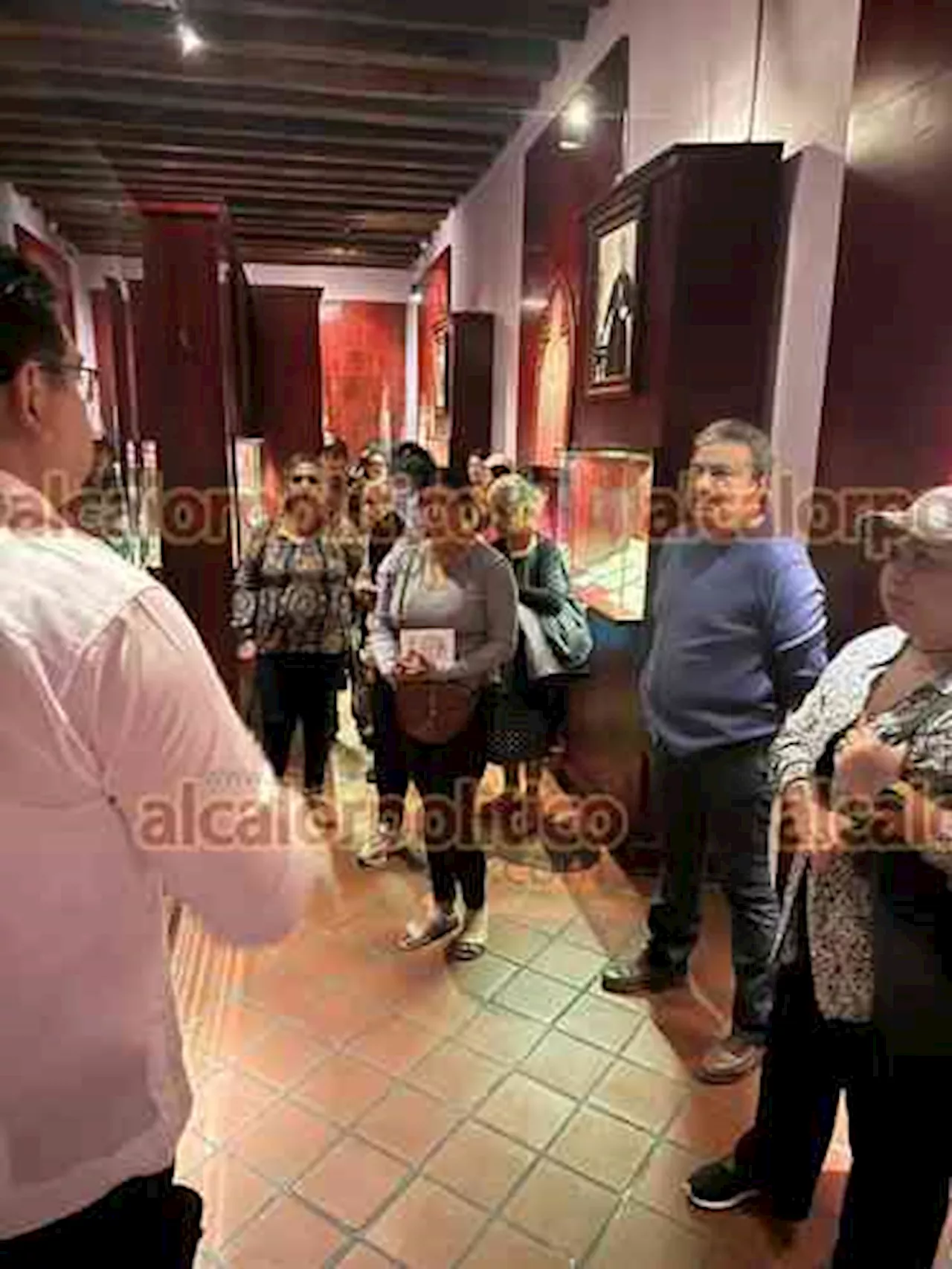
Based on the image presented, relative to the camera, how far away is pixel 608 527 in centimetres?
310

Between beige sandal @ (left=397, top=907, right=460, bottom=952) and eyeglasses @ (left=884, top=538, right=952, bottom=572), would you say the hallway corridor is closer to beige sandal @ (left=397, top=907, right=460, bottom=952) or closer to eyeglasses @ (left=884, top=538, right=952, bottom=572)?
beige sandal @ (left=397, top=907, right=460, bottom=952)

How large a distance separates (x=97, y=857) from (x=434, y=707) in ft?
5.24

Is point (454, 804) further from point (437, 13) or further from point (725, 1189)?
point (437, 13)

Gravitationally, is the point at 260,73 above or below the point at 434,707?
above

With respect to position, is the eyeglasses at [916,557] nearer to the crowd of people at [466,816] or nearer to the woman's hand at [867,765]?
the crowd of people at [466,816]

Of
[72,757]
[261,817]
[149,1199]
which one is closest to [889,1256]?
[149,1199]

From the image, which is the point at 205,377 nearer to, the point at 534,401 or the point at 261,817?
the point at 534,401

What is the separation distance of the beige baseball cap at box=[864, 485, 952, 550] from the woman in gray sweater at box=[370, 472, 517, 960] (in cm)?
131

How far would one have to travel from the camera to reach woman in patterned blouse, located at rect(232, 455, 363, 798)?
314cm

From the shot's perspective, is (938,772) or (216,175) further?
(216,175)

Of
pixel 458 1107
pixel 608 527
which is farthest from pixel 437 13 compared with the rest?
pixel 458 1107

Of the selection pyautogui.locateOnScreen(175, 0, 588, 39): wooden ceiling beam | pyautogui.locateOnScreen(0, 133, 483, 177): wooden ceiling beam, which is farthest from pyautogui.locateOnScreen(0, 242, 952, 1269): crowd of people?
pyautogui.locateOnScreen(0, 133, 483, 177): wooden ceiling beam

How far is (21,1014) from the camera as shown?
80 cm


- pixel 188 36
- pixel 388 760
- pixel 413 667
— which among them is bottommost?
pixel 388 760
